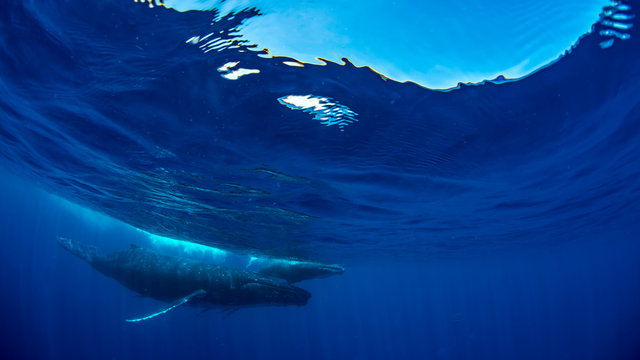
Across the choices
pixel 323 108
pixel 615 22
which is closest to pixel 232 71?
pixel 323 108

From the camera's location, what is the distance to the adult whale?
916 centimetres

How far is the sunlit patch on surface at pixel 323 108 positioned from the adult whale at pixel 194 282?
16.7 feet

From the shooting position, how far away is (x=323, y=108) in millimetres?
7008

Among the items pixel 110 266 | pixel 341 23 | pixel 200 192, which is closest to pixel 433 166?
pixel 341 23

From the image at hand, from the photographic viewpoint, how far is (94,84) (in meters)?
7.27

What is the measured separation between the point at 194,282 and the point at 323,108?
23.0 ft

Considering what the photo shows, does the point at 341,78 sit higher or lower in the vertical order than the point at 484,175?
lower

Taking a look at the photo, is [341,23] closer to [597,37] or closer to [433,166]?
[597,37]

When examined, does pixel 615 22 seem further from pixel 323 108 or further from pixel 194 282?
pixel 194 282

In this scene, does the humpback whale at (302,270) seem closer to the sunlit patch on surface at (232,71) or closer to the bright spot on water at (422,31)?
the sunlit patch on surface at (232,71)

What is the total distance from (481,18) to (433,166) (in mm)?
5701

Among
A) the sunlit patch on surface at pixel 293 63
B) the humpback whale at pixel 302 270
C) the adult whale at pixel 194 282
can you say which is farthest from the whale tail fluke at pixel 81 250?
the sunlit patch on surface at pixel 293 63

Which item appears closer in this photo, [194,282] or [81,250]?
[194,282]

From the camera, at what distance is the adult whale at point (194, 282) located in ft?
30.1
